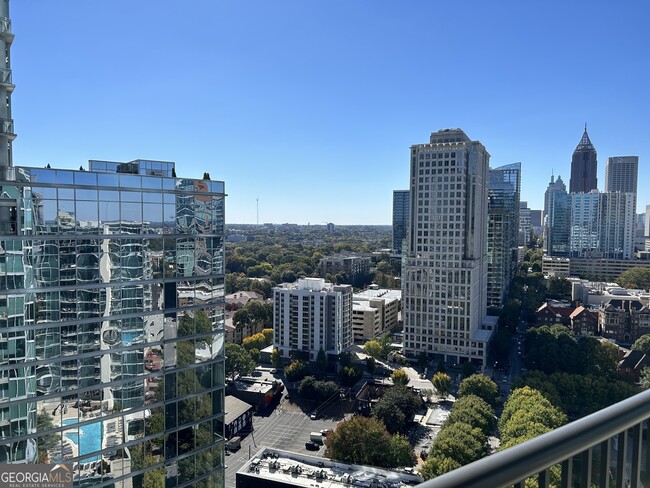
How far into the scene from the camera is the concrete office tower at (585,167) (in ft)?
207

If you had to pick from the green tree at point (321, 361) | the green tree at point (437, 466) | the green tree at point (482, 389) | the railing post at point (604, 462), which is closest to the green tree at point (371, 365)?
the green tree at point (321, 361)

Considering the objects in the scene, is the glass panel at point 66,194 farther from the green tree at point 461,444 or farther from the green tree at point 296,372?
the green tree at point 296,372

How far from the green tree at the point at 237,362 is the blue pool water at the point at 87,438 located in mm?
12820

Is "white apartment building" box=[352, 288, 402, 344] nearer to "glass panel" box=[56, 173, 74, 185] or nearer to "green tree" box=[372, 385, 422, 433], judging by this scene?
"green tree" box=[372, 385, 422, 433]

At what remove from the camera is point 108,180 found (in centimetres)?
489

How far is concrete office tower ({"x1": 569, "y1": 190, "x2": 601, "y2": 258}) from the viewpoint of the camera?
41906 millimetres

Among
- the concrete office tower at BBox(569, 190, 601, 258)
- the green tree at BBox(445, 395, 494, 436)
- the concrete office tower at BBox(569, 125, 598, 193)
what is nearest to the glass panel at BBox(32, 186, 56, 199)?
the green tree at BBox(445, 395, 494, 436)

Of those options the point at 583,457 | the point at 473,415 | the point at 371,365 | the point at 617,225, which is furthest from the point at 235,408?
the point at 617,225

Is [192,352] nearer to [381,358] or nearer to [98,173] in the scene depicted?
[98,173]

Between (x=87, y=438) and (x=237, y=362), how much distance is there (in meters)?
13.0

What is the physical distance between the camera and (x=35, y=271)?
448 cm

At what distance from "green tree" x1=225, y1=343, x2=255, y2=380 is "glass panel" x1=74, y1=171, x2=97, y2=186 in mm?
13487

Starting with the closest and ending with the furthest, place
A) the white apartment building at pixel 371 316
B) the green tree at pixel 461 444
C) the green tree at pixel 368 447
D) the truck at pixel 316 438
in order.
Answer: the green tree at pixel 461 444
the green tree at pixel 368 447
the truck at pixel 316 438
the white apartment building at pixel 371 316

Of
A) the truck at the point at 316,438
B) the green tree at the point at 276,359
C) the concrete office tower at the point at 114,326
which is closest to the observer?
the concrete office tower at the point at 114,326
